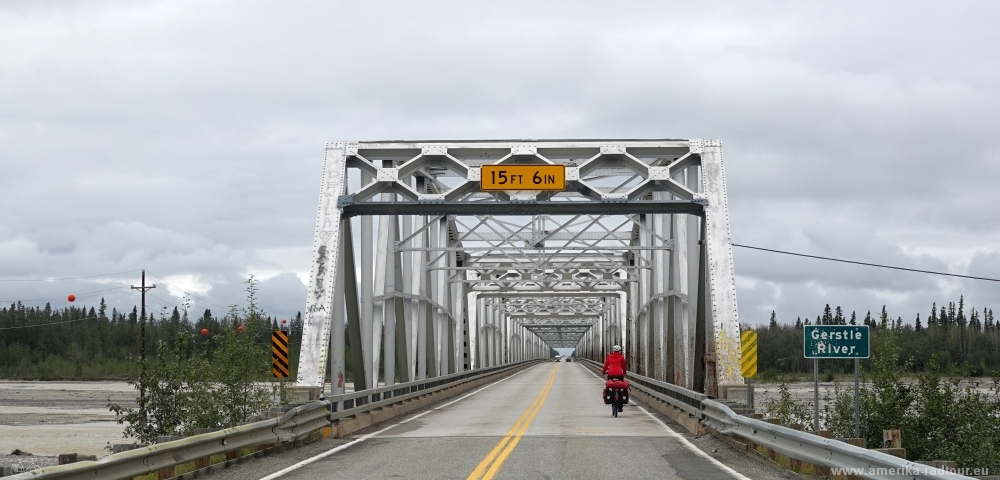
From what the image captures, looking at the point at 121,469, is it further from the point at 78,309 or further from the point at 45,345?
the point at 78,309

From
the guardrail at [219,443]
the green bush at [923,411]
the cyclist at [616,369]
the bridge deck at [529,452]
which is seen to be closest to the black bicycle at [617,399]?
the cyclist at [616,369]

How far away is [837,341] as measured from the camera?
1400cm

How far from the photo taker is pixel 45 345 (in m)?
121

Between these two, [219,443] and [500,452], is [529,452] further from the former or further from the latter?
[219,443]

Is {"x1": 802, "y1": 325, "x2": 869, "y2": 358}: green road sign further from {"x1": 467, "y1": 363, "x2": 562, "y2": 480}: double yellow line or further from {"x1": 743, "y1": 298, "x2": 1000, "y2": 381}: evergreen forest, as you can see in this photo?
{"x1": 743, "y1": 298, "x2": 1000, "y2": 381}: evergreen forest

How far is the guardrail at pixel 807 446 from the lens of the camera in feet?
25.8

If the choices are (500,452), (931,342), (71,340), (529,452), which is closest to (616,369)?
(529,452)

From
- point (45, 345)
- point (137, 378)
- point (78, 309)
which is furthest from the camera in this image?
point (78, 309)

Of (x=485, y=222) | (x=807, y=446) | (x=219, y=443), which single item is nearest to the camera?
(x=807, y=446)

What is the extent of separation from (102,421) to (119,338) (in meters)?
95.1

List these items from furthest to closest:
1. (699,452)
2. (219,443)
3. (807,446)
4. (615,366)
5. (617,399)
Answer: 1. (615,366)
2. (617,399)
3. (699,452)
4. (219,443)
5. (807,446)

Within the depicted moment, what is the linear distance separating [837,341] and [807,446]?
361 cm

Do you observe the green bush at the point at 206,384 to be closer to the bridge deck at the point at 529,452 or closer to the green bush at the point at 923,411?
the bridge deck at the point at 529,452

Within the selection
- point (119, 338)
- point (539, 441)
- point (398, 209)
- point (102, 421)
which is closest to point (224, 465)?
point (539, 441)
